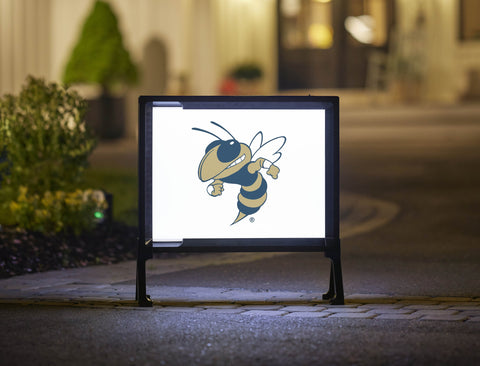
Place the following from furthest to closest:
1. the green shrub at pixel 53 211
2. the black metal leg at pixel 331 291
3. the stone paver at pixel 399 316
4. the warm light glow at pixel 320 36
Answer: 1. the warm light glow at pixel 320 36
2. the green shrub at pixel 53 211
3. the black metal leg at pixel 331 291
4. the stone paver at pixel 399 316

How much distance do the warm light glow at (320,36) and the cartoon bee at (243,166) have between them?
68.3ft

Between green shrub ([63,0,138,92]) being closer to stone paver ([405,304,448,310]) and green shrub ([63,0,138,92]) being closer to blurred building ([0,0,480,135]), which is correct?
blurred building ([0,0,480,135])

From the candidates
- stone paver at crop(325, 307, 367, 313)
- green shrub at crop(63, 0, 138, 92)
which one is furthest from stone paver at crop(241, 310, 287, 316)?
green shrub at crop(63, 0, 138, 92)

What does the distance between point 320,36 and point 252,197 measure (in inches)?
826

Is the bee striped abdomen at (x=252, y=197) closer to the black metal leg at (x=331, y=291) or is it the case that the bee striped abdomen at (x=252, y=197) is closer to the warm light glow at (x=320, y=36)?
the black metal leg at (x=331, y=291)

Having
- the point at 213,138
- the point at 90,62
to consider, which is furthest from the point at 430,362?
the point at 90,62

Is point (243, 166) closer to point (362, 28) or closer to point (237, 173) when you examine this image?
point (237, 173)

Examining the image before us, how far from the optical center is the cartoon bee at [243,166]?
21.6ft

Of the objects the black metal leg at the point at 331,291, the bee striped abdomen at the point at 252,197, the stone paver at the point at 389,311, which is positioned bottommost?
the stone paver at the point at 389,311

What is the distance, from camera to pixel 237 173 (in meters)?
6.62

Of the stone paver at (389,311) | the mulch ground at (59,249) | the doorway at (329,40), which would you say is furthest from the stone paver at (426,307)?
the doorway at (329,40)

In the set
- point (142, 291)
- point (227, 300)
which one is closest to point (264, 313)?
point (227, 300)

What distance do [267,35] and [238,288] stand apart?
20291 mm

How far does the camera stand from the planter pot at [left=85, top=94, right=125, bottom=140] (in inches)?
747
